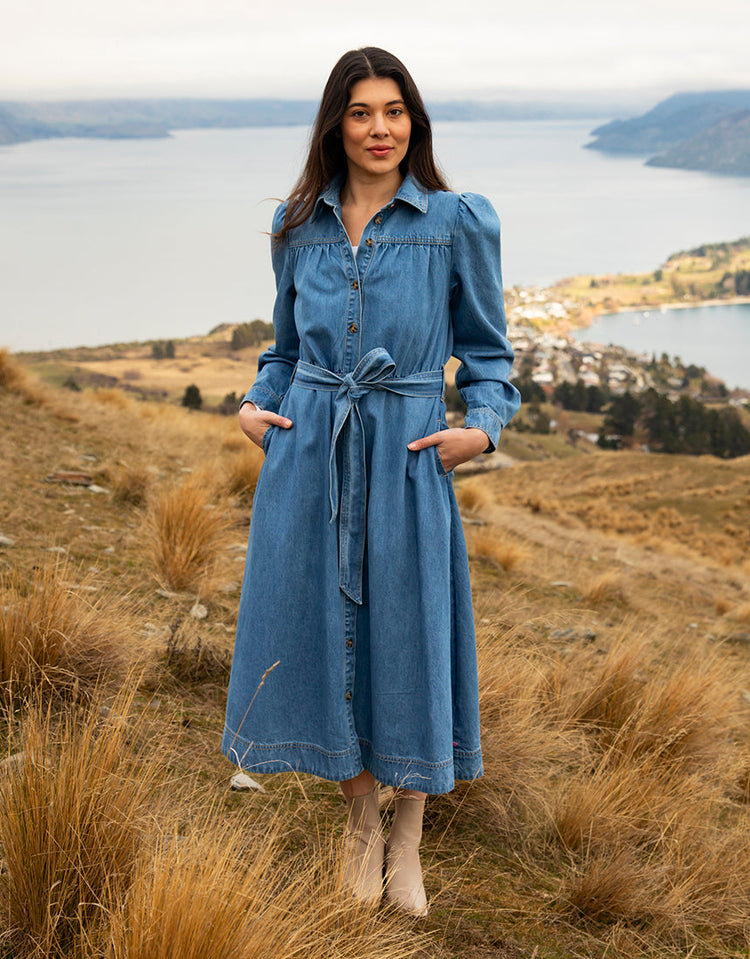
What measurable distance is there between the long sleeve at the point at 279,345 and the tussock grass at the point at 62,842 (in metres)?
0.93

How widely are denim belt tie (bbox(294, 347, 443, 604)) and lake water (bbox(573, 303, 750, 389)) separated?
80275 mm

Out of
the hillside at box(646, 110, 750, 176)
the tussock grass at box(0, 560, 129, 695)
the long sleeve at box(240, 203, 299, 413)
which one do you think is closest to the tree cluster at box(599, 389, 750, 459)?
the tussock grass at box(0, 560, 129, 695)

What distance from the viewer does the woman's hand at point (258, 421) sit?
79.3 inches

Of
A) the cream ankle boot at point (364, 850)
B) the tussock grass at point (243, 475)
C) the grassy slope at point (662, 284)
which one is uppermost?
the cream ankle boot at point (364, 850)

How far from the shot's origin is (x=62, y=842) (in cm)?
164

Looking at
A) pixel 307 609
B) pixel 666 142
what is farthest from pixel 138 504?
pixel 666 142

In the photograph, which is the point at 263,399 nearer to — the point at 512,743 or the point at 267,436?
the point at 267,436

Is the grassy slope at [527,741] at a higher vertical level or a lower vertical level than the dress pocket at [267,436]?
lower

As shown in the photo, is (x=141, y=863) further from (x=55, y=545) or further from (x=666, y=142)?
(x=666, y=142)

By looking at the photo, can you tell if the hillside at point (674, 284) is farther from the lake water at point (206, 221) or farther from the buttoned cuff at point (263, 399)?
the buttoned cuff at point (263, 399)

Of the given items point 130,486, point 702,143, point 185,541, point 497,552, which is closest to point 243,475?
point 130,486

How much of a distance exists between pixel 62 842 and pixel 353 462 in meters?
1.01

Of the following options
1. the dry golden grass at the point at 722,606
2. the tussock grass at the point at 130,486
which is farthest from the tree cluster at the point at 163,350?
the dry golden grass at the point at 722,606

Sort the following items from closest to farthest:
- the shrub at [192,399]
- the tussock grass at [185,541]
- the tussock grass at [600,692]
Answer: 1. the tussock grass at [600,692]
2. the tussock grass at [185,541]
3. the shrub at [192,399]
